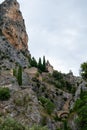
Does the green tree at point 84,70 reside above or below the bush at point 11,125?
above

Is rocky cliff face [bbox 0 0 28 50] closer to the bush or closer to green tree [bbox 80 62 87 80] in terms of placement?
green tree [bbox 80 62 87 80]

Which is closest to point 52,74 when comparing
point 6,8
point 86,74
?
point 86,74

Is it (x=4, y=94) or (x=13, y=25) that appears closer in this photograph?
(x=4, y=94)

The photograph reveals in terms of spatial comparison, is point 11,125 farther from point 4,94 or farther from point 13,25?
point 13,25

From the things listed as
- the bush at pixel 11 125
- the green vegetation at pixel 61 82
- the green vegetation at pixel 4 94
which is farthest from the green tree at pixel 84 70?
the bush at pixel 11 125

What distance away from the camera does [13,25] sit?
133 m

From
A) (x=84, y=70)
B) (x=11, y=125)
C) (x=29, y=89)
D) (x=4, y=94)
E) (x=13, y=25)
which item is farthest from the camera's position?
(x=13, y=25)

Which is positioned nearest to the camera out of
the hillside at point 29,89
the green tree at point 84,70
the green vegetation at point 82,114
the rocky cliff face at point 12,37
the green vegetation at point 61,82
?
the hillside at point 29,89

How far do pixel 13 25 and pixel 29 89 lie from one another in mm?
59583

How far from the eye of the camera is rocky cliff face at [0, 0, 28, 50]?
422ft

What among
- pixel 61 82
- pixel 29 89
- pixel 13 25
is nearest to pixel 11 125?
pixel 29 89

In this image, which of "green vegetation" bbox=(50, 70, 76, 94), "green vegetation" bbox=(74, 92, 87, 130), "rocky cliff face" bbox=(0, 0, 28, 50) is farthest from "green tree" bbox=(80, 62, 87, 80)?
"rocky cliff face" bbox=(0, 0, 28, 50)

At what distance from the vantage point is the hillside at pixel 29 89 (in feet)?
223

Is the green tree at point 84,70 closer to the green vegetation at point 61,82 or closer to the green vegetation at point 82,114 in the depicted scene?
the green vegetation at point 61,82
